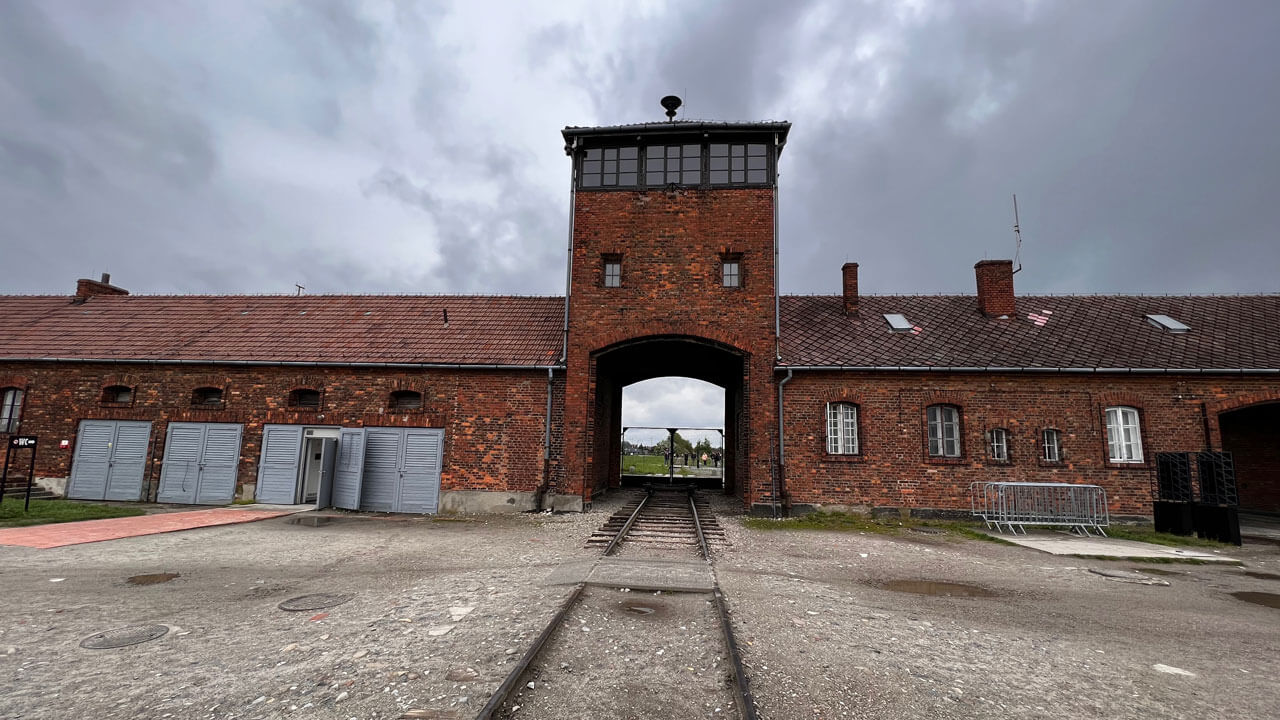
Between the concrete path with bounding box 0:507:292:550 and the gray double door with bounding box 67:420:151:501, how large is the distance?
3.41m

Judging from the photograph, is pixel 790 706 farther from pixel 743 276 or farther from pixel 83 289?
pixel 83 289

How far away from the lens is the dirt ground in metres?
3.81

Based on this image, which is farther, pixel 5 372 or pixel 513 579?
pixel 5 372

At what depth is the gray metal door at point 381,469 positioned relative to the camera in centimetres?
1408

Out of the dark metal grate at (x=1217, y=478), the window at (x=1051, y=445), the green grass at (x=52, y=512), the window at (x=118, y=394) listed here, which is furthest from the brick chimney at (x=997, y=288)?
the window at (x=118, y=394)

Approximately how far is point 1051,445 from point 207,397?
71.5 ft

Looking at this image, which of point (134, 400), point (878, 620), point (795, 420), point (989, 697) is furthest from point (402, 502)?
point (989, 697)

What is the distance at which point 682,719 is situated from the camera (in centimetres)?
352

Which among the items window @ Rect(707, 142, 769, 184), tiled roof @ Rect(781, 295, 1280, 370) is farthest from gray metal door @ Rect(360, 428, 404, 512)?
window @ Rect(707, 142, 769, 184)

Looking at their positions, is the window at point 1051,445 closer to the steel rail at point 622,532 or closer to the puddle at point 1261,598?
the puddle at point 1261,598

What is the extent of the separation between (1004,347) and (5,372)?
88.8 feet

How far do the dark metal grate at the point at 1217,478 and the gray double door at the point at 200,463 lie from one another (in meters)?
22.2

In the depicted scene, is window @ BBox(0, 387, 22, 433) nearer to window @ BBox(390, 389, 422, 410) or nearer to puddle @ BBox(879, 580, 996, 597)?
window @ BBox(390, 389, 422, 410)

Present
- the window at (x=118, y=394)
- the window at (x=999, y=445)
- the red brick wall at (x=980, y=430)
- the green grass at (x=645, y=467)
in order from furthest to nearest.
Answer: the green grass at (x=645, y=467), the window at (x=118, y=394), the window at (x=999, y=445), the red brick wall at (x=980, y=430)
